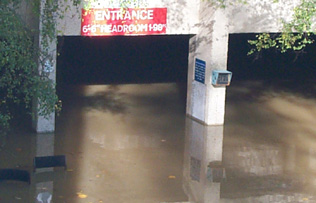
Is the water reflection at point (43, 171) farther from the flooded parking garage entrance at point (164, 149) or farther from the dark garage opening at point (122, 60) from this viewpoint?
the dark garage opening at point (122, 60)

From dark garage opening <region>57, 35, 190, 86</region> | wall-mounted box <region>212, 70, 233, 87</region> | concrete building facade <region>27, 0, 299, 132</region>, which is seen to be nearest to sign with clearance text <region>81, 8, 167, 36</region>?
concrete building facade <region>27, 0, 299, 132</region>

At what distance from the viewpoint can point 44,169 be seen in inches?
552

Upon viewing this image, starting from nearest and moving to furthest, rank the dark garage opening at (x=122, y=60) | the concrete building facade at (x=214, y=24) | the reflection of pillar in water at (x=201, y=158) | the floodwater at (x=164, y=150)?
the floodwater at (x=164, y=150) < the reflection of pillar in water at (x=201, y=158) < the concrete building facade at (x=214, y=24) < the dark garage opening at (x=122, y=60)

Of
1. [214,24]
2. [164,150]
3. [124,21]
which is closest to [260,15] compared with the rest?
[214,24]

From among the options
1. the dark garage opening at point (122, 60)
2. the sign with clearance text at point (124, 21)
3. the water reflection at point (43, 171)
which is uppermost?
the sign with clearance text at point (124, 21)

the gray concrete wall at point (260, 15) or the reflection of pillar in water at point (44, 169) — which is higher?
the gray concrete wall at point (260, 15)

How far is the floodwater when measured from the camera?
13.0 meters

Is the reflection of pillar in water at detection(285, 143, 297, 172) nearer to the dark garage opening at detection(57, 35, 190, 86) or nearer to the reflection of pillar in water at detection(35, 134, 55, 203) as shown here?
the reflection of pillar in water at detection(35, 134, 55, 203)

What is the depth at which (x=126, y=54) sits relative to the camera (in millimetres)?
29828

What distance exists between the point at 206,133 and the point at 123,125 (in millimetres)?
2419

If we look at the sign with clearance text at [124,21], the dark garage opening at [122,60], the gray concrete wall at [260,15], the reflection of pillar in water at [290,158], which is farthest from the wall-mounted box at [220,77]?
the dark garage opening at [122,60]

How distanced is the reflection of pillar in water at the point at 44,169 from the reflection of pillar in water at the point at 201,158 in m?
2.80

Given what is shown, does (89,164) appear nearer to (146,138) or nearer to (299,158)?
(146,138)

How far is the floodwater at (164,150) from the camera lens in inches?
511
